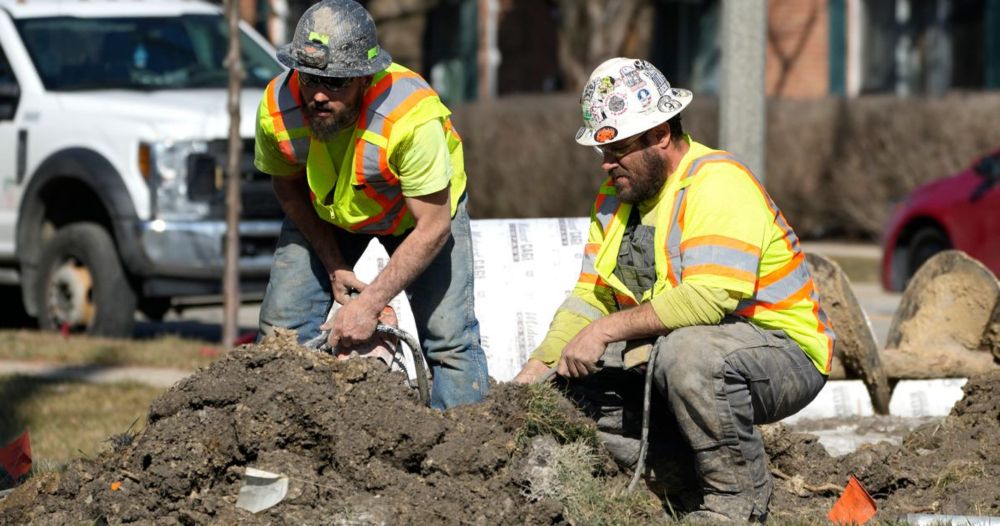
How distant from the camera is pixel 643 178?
5188 millimetres

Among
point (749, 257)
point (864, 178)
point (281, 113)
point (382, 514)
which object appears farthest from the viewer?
point (864, 178)

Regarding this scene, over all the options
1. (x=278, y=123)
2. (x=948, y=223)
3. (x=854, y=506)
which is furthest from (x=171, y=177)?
(x=948, y=223)

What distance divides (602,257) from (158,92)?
547 cm

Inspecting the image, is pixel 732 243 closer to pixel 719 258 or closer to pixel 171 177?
pixel 719 258

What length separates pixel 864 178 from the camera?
1703 centimetres

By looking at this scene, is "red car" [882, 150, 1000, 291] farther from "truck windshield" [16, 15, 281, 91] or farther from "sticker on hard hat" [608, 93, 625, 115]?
"sticker on hard hat" [608, 93, 625, 115]

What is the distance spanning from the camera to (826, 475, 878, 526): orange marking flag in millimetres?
5109

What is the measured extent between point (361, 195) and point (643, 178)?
962 millimetres

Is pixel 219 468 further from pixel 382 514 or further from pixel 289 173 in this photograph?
pixel 289 173

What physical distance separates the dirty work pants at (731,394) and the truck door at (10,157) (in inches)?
248

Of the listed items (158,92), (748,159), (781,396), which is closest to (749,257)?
(781,396)

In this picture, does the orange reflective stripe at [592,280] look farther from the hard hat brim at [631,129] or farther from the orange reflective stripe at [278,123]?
the orange reflective stripe at [278,123]

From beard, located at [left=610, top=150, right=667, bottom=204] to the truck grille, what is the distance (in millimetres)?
4682

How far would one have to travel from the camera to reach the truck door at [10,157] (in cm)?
1019
